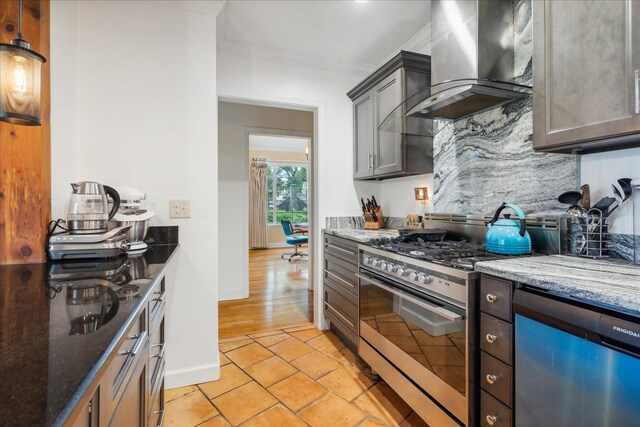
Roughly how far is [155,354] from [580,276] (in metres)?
1.77

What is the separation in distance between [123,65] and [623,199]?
2.85 metres

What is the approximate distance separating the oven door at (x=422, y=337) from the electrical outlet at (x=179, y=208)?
1328 millimetres

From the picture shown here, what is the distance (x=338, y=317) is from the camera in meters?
2.63

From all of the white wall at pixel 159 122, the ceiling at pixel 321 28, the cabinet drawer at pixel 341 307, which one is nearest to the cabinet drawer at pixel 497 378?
the cabinet drawer at pixel 341 307

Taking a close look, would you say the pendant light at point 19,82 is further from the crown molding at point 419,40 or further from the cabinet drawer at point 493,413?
the crown molding at point 419,40

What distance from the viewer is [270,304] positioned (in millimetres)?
3727

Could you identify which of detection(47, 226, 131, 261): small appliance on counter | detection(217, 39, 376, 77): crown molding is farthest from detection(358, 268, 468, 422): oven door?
detection(217, 39, 376, 77): crown molding

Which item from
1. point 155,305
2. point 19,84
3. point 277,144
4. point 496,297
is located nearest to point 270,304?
point 155,305

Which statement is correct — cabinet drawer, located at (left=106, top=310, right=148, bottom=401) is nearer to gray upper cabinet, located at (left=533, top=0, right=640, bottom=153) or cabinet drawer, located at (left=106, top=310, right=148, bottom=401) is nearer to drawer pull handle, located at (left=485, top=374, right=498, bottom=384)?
drawer pull handle, located at (left=485, top=374, right=498, bottom=384)

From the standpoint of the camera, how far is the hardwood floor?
312 cm

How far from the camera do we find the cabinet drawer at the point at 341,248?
92.6 inches

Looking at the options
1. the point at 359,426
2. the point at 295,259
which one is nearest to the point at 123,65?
the point at 359,426

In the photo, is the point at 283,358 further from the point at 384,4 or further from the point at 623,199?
the point at 384,4

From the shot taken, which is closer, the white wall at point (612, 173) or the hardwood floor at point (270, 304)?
the white wall at point (612, 173)
